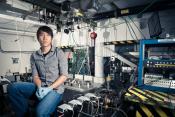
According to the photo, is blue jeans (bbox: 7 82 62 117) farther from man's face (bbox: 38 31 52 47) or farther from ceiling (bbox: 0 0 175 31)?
ceiling (bbox: 0 0 175 31)

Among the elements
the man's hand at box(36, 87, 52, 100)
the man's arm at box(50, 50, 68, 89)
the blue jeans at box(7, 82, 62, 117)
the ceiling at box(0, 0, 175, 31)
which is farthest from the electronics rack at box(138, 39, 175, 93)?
the man's hand at box(36, 87, 52, 100)

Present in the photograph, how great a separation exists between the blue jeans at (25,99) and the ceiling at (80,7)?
1.66 metres

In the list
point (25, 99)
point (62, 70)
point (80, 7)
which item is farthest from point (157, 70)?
point (25, 99)

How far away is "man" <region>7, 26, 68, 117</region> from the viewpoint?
65.3 inches

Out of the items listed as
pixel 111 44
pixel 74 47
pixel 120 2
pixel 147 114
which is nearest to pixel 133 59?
pixel 111 44

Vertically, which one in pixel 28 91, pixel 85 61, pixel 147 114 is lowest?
pixel 147 114

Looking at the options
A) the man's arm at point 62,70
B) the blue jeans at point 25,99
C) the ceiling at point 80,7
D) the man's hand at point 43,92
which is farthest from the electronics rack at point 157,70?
the man's hand at point 43,92

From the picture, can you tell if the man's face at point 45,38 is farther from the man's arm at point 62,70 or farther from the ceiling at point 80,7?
the ceiling at point 80,7

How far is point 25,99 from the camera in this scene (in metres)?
1.78

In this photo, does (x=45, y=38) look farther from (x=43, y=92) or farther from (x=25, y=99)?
(x=25, y=99)

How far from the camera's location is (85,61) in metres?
4.09

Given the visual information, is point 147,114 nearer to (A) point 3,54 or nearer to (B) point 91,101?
(B) point 91,101

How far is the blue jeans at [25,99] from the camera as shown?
1.54 meters

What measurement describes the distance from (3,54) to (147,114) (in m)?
4.67
